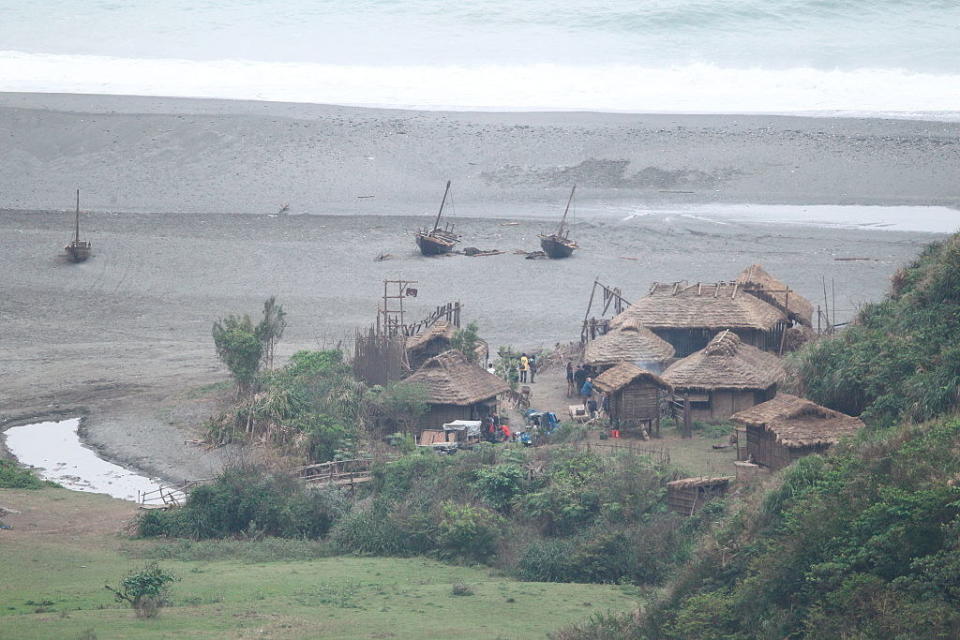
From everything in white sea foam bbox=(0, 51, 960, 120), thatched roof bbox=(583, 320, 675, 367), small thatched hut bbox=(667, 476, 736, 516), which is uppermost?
white sea foam bbox=(0, 51, 960, 120)

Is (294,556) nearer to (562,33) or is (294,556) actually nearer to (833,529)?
(833,529)

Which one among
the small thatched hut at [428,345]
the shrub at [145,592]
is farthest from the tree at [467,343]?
the shrub at [145,592]

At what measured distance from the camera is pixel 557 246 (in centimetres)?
4194

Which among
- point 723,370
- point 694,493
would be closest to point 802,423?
point 694,493

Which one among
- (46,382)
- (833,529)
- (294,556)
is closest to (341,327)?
(46,382)

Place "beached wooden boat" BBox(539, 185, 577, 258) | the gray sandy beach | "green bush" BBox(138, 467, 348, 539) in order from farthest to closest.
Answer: "beached wooden boat" BBox(539, 185, 577, 258)
the gray sandy beach
"green bush" BBox(138, 467, 348, 539)

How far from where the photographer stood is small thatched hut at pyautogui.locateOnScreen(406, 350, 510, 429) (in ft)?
92.9

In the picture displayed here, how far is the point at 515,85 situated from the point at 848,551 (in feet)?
181

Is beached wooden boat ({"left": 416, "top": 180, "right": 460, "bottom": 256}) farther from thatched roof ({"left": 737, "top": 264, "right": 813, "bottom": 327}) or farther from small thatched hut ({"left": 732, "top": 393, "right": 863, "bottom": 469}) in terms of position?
small thatched hut ({"left": 732, "top": 393, "right": 863, "bottom": 469})

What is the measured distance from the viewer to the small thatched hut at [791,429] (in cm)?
2281

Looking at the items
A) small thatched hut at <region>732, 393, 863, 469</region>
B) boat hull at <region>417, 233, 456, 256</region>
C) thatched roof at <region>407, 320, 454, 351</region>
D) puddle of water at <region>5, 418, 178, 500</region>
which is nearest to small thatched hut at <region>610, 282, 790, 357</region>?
thatched roof at <region>407, 320, 454, 351</region>

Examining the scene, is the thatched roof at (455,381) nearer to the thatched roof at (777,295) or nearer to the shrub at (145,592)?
the thatched roof at (777,295)

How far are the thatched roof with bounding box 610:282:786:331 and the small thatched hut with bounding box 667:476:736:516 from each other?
980cm

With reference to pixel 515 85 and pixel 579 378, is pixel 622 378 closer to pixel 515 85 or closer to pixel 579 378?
pixel 579 378
